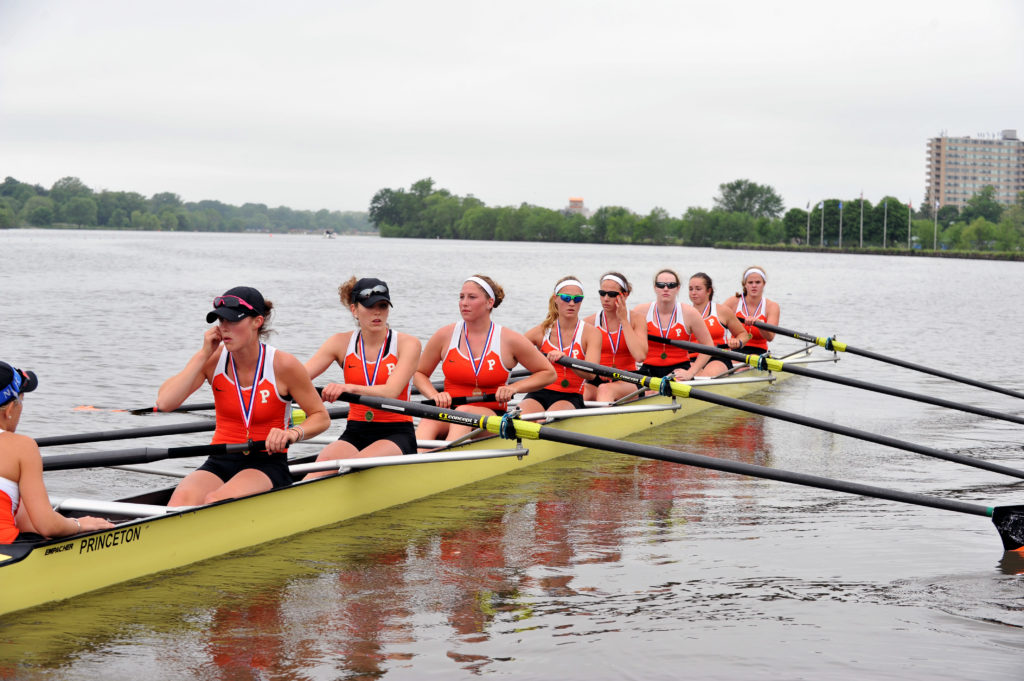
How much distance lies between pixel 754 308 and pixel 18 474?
12.2 m

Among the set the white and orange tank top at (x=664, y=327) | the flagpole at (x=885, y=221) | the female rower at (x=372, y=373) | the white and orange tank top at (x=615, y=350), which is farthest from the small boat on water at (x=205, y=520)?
the flagpole at (x=885, y=221)

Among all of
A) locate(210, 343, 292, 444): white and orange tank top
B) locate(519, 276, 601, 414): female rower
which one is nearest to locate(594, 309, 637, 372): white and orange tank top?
locate(519, 276, 601, 414): female rower

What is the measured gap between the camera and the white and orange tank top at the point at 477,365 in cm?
907

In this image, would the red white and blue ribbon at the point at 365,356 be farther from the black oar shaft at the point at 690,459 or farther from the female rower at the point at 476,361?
the female rower at the point at 476,361

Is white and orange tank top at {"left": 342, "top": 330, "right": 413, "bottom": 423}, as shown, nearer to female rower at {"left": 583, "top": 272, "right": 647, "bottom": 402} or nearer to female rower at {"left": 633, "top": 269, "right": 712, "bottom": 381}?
female rower at {"left": 583, "top": 272, "right": 647, "bottom": 402}

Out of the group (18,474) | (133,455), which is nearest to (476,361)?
(133,455)

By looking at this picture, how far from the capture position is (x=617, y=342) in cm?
1173

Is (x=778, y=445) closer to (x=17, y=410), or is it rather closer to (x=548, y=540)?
(x=548, y=540)

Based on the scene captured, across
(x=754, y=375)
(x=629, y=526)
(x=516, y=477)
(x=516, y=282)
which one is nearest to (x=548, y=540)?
(x=629, y=526)

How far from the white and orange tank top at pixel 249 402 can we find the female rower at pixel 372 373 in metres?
1.07

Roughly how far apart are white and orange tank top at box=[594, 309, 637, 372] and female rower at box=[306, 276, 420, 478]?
13.1ft

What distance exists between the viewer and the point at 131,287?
41.8 m

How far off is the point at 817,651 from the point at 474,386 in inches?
165

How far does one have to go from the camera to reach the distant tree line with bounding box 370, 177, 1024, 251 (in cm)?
13500
